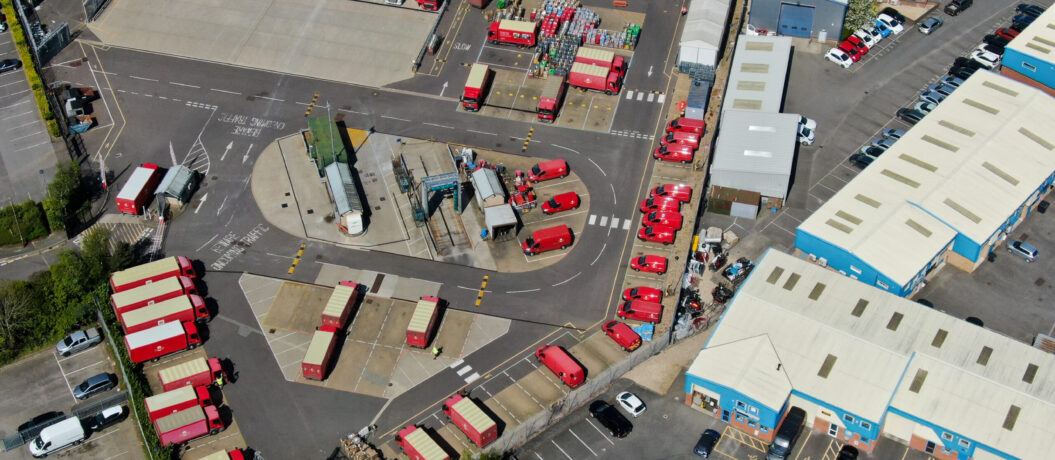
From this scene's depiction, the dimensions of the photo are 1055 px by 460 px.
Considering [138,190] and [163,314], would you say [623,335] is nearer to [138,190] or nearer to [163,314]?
[163,314]

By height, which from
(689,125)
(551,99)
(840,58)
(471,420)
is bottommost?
(471,420)

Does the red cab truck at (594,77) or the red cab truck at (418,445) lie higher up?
the red cab truck at (594,77)

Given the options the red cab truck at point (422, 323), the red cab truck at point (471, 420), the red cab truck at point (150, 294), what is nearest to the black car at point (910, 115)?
the red cab truck at point (422, 323)

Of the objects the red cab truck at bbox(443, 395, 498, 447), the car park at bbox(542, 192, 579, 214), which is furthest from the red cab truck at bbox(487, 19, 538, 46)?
the red cab truck at bbox(443, 395, 498, 447)

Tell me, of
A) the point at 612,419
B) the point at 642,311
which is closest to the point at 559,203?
the point at 642,311

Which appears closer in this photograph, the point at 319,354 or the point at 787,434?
the point at 787,434

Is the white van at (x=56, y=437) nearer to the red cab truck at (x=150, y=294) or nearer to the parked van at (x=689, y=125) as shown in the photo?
the red cab truck at (x=150, y=294)
